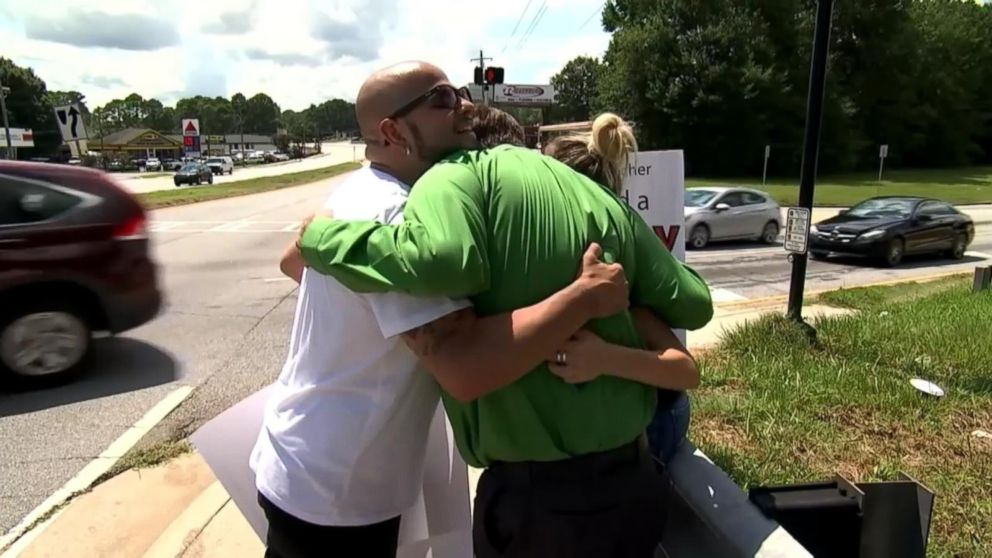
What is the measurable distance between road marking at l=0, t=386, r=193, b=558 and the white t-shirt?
7.82 feet

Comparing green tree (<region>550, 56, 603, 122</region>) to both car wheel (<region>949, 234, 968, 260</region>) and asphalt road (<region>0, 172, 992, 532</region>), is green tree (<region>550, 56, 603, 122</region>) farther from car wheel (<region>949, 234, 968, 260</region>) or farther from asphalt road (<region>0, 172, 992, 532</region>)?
asphalt road (<region>0, 172, 992, 532</region>)

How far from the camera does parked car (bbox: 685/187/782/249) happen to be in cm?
1631

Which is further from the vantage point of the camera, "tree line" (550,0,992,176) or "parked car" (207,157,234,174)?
"parked car" (207,157,234,174)

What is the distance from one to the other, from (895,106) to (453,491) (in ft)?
203

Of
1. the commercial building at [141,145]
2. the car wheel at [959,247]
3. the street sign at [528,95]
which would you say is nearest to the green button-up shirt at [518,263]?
the car wheel at [959,247]

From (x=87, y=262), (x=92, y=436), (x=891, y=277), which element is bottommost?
(x=891, y=277)

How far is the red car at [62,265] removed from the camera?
5.43 metres

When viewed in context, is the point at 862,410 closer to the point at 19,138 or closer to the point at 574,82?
the point at 19,138

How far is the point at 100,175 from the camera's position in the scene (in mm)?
5879

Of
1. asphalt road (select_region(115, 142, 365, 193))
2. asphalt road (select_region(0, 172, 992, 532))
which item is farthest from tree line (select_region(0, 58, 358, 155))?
asphalt road (select_region(0, 172, 992, 532))

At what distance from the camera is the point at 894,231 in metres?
14.9

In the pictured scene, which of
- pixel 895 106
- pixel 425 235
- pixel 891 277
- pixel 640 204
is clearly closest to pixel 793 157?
pixel 895 106

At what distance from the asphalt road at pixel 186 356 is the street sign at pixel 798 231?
14.2 feet

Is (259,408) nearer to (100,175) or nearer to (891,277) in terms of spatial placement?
(100,175)
